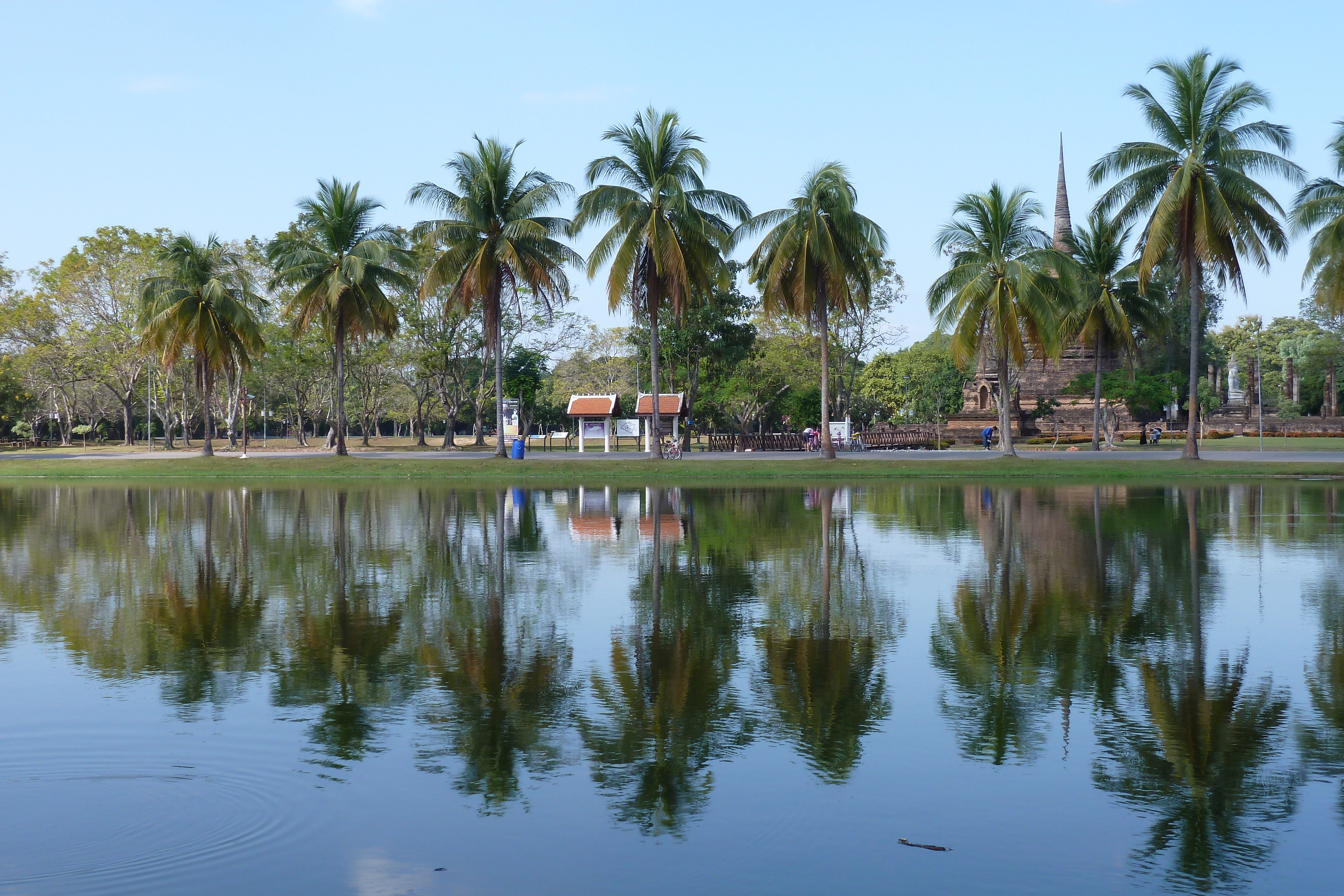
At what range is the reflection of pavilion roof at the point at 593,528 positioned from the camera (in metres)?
16.2

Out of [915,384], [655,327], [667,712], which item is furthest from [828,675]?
[915,384]

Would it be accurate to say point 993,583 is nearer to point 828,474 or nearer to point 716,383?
point 828,474

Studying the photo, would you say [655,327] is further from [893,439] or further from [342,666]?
[342,666]

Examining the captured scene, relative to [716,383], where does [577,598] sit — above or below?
below

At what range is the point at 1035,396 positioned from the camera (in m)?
63.0

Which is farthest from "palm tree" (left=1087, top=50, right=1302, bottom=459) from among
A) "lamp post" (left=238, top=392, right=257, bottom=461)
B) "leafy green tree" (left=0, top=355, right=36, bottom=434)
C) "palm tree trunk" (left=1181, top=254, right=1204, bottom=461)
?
"leafy green tree" (left=0, top=355, right=36, bottom=434)

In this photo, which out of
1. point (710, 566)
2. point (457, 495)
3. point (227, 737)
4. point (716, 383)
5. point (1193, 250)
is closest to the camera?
point (227, 737)

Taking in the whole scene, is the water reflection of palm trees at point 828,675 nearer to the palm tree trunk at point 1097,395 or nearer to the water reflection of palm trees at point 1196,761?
the water reflection of palm trees at point 1196,761

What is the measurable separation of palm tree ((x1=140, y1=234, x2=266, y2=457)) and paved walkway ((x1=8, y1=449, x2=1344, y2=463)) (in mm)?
4067

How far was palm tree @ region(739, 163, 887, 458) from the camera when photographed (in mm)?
33688

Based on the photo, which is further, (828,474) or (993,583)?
(828,474)

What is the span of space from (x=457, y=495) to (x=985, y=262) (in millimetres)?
20269

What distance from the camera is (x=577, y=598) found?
10.5m

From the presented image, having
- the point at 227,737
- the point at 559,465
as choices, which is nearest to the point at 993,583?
the point at 227,737
